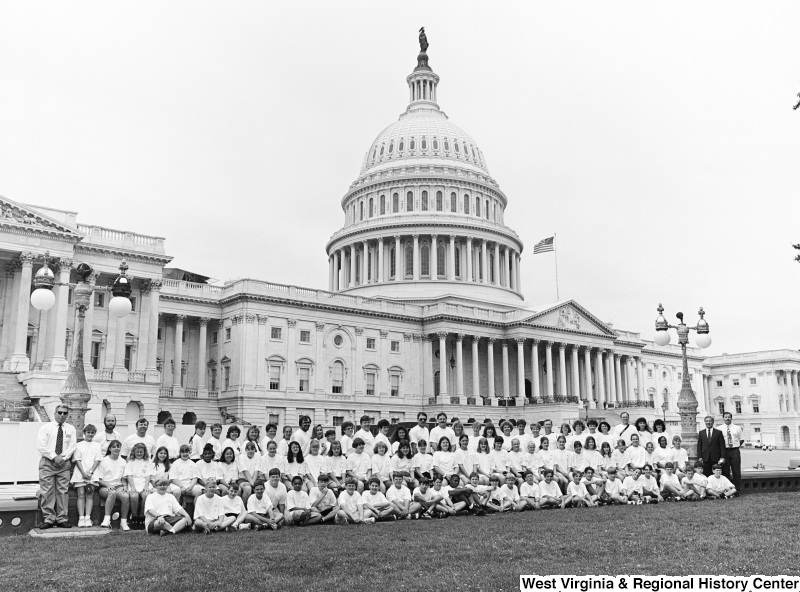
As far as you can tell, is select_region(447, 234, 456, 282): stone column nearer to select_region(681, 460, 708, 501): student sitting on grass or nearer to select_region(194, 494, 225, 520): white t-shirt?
select_region(681, 460, 708, 501): student sitting on grass

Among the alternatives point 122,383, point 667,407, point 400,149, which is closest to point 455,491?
point 122,383

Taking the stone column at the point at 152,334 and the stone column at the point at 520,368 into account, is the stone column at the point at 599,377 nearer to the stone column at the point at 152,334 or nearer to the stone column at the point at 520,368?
the stone column at the point at 520,368

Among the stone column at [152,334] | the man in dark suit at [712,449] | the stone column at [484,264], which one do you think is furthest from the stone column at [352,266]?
the man in dark suit at [712,449]

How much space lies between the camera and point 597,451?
71.5 ft

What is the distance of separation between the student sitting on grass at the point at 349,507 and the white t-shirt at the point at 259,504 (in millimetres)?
1548

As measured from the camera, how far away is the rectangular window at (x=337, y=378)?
66812mm

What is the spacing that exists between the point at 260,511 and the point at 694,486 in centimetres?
1237

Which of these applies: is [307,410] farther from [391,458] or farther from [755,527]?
[755,527]

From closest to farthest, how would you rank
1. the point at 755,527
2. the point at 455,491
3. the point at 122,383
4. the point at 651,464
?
1. the point at 755,527
2. the point at 455,491
3. the point at 651,464
4. the point at 122,383

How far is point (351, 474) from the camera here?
17.9 m

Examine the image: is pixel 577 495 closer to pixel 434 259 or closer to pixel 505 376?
pixel 505 376

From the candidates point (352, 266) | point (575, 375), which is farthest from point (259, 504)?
point (352, 266)

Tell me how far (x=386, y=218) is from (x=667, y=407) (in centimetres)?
4821

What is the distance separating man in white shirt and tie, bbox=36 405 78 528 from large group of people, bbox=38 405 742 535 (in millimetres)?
20
